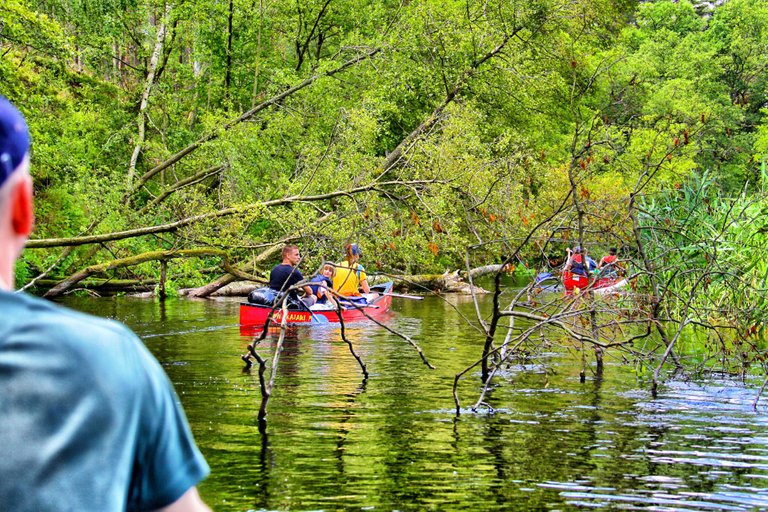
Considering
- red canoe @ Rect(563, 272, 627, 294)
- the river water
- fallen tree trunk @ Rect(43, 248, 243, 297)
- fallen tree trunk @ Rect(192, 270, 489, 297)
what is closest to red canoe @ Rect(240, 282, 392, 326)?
fallen tree trunk @ Rect(43, 248, 243, 297)

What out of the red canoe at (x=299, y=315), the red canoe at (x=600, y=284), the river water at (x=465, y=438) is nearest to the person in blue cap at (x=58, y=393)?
the river water at (x=465, y=438)

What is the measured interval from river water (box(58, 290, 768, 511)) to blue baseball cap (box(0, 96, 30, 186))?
608cm

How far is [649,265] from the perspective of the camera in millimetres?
12797

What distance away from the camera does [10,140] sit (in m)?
1.21

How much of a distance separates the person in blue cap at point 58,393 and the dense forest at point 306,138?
531 inches

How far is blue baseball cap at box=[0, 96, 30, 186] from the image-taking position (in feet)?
3.92

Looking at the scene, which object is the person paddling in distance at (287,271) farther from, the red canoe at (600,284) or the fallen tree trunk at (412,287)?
the fallen tree trunk at (412,287)

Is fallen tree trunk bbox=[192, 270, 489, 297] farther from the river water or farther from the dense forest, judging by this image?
the river water

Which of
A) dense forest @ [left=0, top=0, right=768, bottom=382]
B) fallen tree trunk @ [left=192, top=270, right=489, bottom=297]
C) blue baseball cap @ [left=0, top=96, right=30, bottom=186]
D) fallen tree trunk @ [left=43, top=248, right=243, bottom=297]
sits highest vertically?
dense forest @ [left=0, top=0, right=768, bottom=382]

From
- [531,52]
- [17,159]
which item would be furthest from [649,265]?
[531,52]

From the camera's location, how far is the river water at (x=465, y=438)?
7.45 meters

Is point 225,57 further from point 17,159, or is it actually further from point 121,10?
point 17,159

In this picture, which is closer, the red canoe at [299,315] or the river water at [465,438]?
the river water at [465,438]

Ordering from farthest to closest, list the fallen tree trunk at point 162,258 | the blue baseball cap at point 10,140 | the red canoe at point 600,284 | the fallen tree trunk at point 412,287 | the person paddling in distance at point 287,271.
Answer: the fallen tree trunk at point 412,287 < the fallen tree trunk at point 162,258 < the person paddling in distance at point 287,271 < the red canoe at point 600,284 < the blue baseball cap at point 10,140
